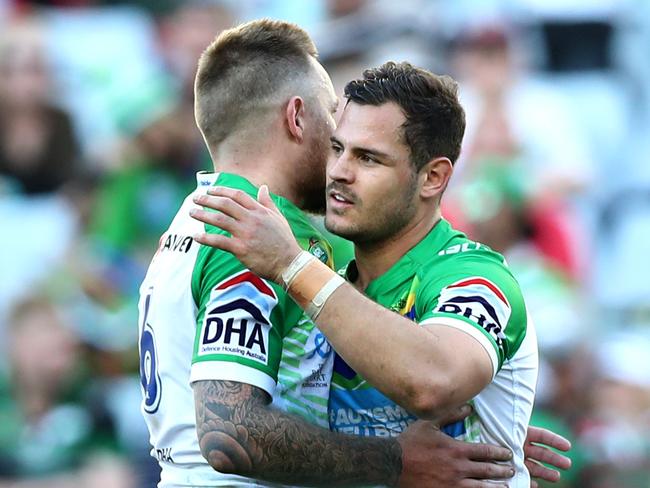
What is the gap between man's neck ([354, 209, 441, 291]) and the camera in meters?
4.43

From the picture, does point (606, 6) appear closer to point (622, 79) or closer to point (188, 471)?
point (622, 79)

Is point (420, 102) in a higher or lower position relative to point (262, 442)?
higher

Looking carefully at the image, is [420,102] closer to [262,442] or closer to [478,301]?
[478,301]

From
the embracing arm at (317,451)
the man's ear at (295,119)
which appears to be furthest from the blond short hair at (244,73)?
the embracing arm at (317,451)

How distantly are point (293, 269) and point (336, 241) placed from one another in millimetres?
2645

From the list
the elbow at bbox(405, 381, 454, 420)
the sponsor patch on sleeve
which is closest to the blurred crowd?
the sponsor patch on sleeve

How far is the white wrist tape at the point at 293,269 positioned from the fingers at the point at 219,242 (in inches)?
6.7

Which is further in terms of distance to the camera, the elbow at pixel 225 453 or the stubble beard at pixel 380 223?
the stubble beard at pixel 380 223

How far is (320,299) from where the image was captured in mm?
3949

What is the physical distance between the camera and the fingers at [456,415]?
4242mm

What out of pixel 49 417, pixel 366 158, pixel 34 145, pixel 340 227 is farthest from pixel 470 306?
pixel 34 145

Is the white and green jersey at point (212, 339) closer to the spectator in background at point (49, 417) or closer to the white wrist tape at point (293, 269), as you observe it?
the white wrist tape at point (293, 269)

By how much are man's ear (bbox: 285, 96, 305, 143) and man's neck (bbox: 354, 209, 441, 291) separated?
42cm

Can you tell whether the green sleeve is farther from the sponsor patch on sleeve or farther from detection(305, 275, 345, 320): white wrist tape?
detection(305, 275, 345, 320): white wrist tape
